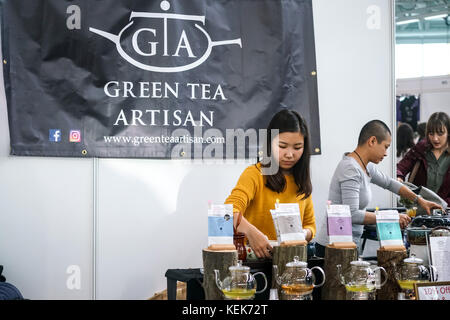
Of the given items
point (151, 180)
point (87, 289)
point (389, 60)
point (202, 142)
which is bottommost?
→ point (87, 289)

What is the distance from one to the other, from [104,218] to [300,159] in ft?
5.08

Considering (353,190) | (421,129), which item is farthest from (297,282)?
(421,129)

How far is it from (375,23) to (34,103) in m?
2.49

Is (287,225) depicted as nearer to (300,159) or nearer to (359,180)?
(300,159)

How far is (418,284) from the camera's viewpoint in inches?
53.3

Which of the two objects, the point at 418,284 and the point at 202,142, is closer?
the point at 418,284

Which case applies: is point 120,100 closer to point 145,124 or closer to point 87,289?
point 145,124

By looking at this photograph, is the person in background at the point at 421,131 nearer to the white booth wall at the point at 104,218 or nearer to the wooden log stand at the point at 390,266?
the white booth wall at the point at 104,218

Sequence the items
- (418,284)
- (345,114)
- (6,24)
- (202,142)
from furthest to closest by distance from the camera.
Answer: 1. (345,114)
2. (202,142)
3. (6,24)
4. (418,284)

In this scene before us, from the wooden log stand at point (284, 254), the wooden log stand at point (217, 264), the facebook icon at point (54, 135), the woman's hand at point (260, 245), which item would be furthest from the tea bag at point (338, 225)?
the facebook icon at point (54, 135)

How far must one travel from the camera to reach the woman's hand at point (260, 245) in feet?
5.83

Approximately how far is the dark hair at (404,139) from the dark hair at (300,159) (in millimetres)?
1860

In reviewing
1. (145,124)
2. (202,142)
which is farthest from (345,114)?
(145,124)

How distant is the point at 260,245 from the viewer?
1.80 m
